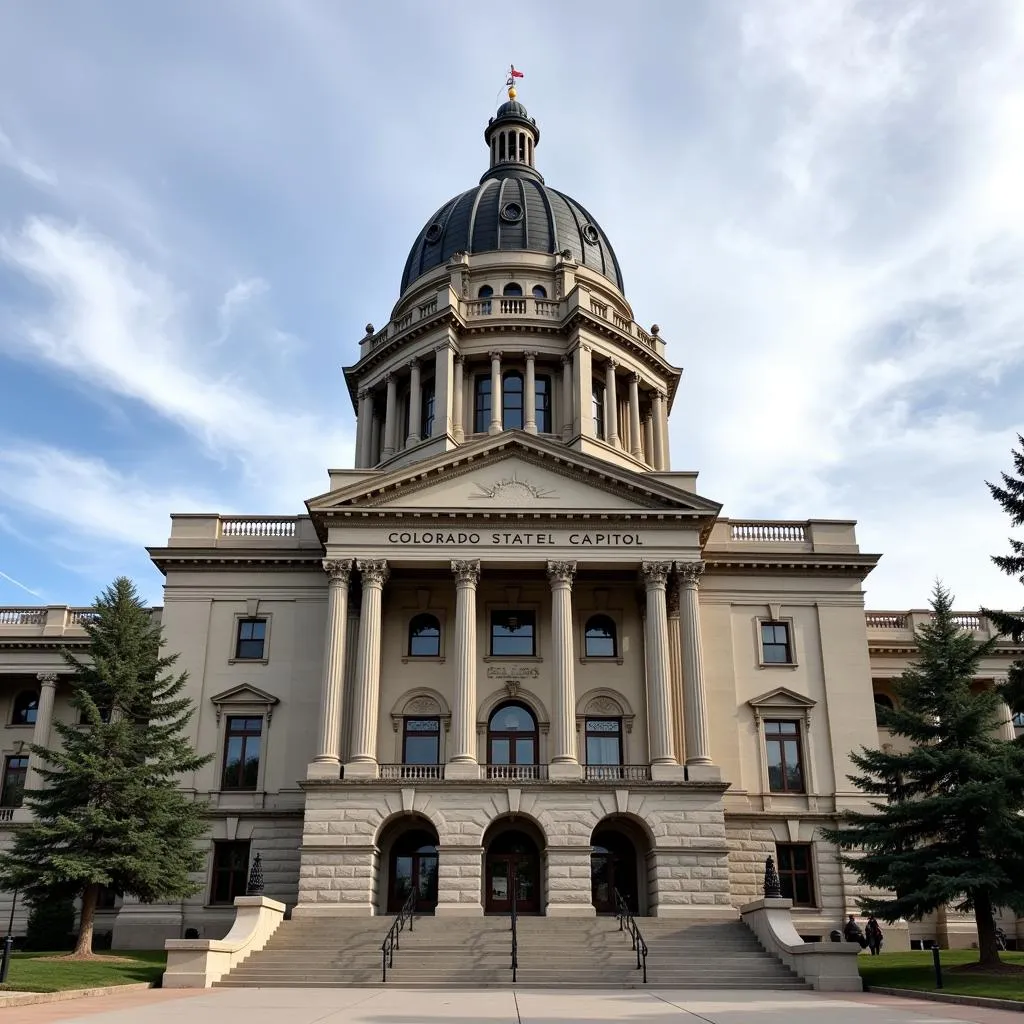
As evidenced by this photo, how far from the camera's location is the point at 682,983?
2408 cm

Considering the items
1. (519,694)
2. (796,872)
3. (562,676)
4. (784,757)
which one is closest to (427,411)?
(519,694)

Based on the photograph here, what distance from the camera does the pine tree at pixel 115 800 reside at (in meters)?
27.8

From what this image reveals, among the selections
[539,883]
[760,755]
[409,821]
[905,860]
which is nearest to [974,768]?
[905,860]

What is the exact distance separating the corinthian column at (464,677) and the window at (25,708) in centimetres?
2199

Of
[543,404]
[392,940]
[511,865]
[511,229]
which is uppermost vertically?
[511,229]

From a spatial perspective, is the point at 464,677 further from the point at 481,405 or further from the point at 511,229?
the point at 511,229

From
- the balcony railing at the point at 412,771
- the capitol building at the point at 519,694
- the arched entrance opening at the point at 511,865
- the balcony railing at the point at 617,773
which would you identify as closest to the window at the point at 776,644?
the capitol building at the point at 519,694

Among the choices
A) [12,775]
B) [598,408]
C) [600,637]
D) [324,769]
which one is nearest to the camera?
[324,769]

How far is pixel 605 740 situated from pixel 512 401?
1873 cm

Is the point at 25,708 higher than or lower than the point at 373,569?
lower

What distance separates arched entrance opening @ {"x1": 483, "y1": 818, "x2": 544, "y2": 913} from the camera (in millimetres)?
33969

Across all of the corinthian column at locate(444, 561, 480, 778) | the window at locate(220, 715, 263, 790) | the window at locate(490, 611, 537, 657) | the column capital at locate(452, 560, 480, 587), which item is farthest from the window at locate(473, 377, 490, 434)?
the window at locate(220, 715, 263, 790)

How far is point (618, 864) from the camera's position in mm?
34594

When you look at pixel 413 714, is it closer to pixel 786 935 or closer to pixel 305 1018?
pixel 786 935
